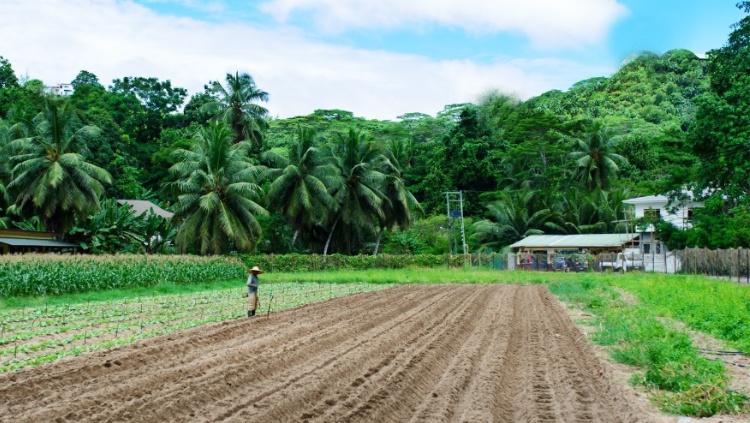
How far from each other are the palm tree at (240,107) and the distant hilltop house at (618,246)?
2165cm

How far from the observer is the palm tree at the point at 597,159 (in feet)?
203

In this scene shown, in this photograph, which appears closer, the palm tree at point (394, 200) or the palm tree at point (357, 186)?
the palm tree at point (357, 186)

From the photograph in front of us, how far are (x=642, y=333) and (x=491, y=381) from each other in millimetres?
4135

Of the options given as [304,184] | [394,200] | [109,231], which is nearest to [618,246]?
[394,200]

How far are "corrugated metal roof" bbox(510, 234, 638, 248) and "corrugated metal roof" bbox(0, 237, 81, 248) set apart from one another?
31.5m

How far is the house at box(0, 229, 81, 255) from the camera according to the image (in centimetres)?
3534

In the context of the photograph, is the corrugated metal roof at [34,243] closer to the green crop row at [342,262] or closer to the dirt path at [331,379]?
the green crop row at [342,262]

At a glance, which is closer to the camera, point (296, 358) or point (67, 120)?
point (296, 358)

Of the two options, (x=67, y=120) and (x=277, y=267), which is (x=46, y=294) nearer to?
(x=67, y=120)

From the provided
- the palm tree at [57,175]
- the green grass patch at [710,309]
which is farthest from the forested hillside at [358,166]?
the green grass patch at [710,309]

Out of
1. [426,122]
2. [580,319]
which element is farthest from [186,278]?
[426,122]

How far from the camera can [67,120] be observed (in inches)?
1491

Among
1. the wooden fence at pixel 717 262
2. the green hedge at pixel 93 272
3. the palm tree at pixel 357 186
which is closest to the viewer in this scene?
the green hedge at pixel 93 272

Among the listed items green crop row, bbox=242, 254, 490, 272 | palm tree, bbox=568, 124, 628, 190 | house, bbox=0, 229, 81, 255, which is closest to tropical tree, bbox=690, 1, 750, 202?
green crop row, bbox=242, 254, 490, 272
